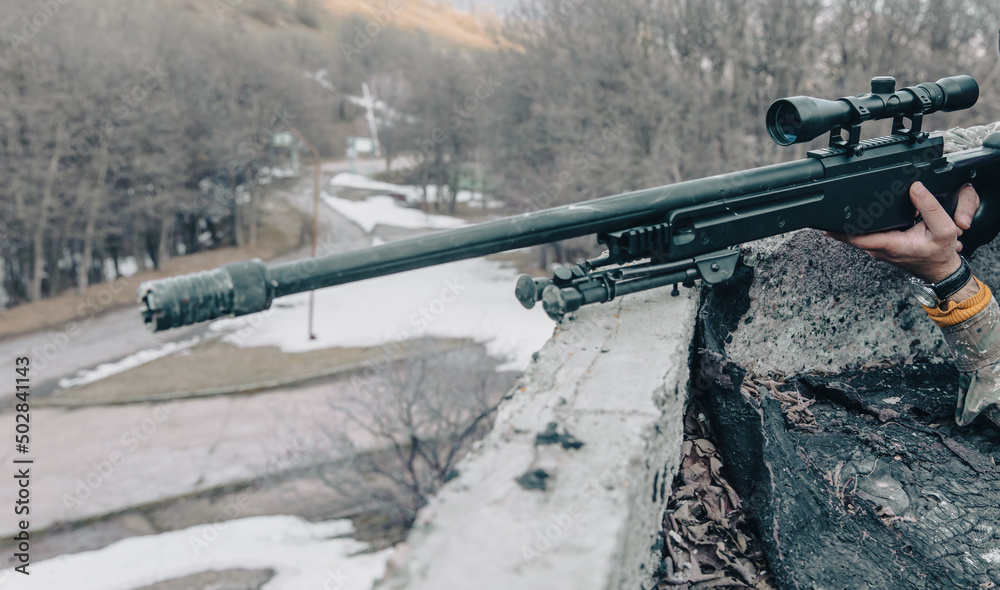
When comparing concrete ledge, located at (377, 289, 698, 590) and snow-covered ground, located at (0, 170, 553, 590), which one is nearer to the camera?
concrete ledge, located at (377, 289, 698, 590)

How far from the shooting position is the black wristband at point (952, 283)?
9.74 feet

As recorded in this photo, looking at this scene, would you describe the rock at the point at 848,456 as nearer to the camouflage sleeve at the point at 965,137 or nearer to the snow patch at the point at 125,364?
the camouflage sleeve at the point at 965,137

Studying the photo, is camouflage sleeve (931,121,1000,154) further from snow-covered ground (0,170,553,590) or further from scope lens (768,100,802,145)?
snow-covered ground (0,170,553,590)

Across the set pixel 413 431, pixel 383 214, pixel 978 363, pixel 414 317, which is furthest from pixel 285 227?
pixel 978 363

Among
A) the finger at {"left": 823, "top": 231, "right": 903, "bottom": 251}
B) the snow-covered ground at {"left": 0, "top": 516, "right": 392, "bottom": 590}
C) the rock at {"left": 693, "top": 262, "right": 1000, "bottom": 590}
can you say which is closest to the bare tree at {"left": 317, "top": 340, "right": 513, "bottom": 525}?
the snow-covered ground at {"left": 0, "top": 516, "right": 392, "bottom": 590}

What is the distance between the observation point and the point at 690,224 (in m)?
2.75

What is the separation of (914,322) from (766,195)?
1.39m

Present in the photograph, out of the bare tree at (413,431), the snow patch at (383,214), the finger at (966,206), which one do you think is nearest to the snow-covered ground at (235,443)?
the bare tree at (413,431)

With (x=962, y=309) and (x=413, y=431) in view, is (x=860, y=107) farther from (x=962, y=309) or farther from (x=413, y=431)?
(x=413, y=431)

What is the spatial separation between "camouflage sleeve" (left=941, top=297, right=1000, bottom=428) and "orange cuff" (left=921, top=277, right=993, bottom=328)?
17mm

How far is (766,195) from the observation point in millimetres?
2811

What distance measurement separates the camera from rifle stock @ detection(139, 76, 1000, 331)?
2.12 metres

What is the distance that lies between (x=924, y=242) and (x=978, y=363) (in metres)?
0.56

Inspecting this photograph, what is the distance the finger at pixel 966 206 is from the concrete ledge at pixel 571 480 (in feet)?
5.18
